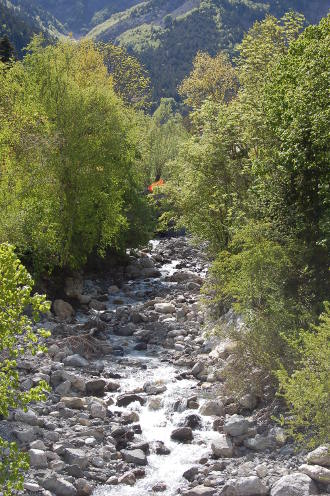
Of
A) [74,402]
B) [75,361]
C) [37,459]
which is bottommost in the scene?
[37,459]

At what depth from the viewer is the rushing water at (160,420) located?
504 inches

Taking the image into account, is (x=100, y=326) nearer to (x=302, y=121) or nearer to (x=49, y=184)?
(x=49, y=184)

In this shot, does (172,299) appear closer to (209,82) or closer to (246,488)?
(246,488)

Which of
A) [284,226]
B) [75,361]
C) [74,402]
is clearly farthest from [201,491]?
[75,361]

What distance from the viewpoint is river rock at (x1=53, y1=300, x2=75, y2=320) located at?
2403 cm

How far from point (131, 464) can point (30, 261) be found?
13056 millimetres

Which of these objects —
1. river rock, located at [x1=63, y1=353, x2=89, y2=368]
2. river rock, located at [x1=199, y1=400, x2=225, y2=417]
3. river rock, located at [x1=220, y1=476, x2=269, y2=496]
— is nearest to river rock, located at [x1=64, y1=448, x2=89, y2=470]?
river rock, located at [x1=220, y1=476, x2=269, y2=496]

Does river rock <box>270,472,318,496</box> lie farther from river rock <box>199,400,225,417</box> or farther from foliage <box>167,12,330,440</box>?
river rock <box>199,400,225,417</box>

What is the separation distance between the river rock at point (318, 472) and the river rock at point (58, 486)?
474 cm


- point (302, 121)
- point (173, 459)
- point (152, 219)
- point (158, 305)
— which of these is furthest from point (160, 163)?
point (173, 459)

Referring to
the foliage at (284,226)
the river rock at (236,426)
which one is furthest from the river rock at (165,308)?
the river rock at (236,426)

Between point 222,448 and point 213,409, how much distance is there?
7.08 ft

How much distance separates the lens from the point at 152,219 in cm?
3600

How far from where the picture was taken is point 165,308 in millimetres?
26172
